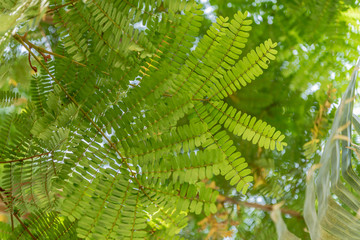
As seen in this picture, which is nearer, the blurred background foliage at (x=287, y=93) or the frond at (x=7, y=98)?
the frond at (x=7, y=98)

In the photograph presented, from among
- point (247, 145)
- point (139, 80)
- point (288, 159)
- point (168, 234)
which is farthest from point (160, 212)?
point (288, 159)

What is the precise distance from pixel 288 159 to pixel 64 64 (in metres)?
0.57

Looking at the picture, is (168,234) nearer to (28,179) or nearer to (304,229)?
(28,179)

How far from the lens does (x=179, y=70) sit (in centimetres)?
55

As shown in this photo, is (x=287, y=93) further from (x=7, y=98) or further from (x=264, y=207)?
(x=7, y=98)

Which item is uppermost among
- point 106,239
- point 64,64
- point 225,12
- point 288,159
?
point 225,12

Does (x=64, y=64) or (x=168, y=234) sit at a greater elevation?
(x=64, y=64)

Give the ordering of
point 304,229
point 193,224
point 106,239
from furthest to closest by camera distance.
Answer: point 193,224 → point 304,229 → point 106,239

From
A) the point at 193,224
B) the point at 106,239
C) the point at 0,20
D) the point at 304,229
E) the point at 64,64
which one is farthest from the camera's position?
the point at 193,224

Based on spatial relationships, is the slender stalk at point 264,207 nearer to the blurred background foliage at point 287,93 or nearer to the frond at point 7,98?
the blurred background foliage at point 287,93

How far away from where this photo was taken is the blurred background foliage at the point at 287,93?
80cm

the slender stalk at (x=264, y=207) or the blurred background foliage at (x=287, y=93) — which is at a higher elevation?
the blurred background foliage at (x=287, y=93)

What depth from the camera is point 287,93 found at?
856 mm

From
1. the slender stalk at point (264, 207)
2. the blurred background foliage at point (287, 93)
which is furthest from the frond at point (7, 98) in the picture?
the slender stalk at point (264, 207)
